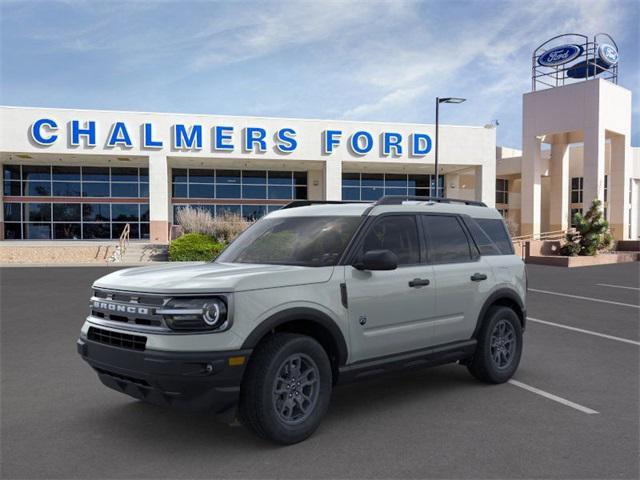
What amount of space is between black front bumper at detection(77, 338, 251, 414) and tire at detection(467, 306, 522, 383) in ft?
9.63

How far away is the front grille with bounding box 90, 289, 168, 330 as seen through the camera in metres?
4.13

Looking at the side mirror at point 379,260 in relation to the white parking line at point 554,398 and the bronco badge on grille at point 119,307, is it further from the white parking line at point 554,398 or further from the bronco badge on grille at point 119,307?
the white parking line at point 554,398

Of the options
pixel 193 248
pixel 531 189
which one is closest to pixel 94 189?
pixel 193 248

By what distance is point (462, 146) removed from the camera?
120 feet

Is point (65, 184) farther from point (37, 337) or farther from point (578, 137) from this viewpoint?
point (578, 137)

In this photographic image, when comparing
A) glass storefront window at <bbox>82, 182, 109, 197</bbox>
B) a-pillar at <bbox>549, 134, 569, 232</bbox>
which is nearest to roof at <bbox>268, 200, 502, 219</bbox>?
glass storefront window at <bbox>82, 182, 109, 197</bbox>

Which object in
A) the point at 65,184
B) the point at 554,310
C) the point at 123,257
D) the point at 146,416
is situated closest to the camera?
the point at 146,416

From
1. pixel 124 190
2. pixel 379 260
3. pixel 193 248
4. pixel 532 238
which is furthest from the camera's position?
Answer: pixel 124 190

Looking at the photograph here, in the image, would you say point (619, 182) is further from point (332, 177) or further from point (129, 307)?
point (129, 307)

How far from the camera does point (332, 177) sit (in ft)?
114

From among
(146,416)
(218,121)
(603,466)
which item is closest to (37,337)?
(146,416)

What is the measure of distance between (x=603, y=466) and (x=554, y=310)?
26.4 ft

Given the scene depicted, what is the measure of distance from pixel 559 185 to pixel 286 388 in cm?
3719

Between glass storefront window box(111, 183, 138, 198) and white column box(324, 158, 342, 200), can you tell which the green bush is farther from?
glass storefront window box(111, 183, 138, 198)
